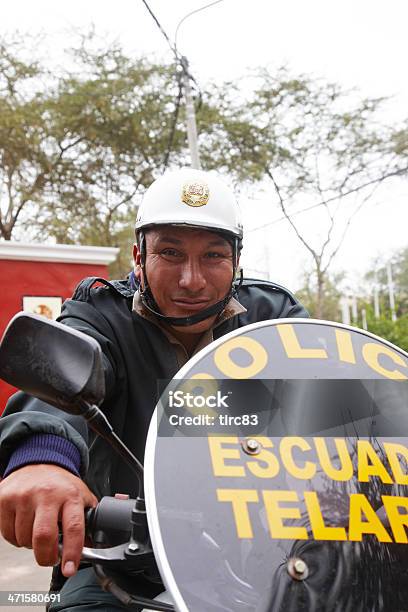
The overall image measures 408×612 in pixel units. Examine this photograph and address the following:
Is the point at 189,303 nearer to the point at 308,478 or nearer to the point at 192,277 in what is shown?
the point at 192,277

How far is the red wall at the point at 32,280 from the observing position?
8.24m

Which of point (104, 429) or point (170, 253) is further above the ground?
point (170, 253)

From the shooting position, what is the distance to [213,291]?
176cm

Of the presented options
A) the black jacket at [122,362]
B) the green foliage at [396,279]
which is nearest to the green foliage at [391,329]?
the green foliage at [396,279]

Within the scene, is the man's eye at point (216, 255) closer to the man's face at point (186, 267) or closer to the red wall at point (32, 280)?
the man's face at point (186, 267)

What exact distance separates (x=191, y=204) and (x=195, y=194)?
45mm

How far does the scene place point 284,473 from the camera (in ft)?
3.21

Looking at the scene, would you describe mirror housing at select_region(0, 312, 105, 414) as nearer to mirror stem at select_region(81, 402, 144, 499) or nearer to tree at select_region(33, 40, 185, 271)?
mirror stem at select_region(81, 402, 144, 499)

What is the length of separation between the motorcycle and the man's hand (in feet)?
0.21

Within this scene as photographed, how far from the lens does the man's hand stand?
0.99 metres

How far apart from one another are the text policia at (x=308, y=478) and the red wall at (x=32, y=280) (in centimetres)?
748

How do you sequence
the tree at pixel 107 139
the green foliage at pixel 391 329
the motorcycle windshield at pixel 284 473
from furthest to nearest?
the green foliage at pixel 391 329
the tree at pixel 107 139
the motorcycle windshield at pixel 284 473

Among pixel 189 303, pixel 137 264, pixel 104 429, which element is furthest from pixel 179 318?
pixel 104 429

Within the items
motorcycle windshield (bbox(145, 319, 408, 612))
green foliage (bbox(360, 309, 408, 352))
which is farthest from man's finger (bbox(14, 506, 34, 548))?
green foliage (bbox(360, 309, 408, 352))
